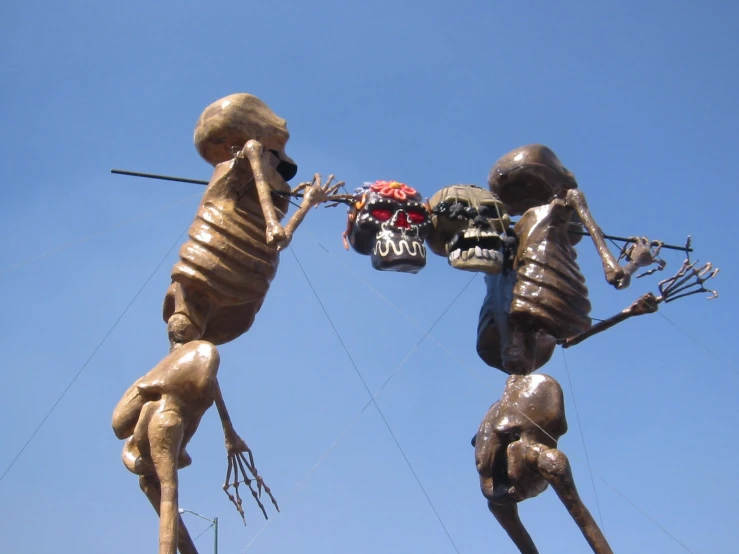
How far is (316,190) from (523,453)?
1.96 m

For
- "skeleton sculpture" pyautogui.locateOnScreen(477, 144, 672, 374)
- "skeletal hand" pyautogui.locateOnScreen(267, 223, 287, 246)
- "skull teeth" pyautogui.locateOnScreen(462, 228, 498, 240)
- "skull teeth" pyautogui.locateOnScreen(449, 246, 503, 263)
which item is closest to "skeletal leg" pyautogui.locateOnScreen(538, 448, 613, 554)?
"skeleton sculpture" pyautogui.locateOnScreen(477, 144, 672, 374)

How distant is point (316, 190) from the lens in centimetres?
723

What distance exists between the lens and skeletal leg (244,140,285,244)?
671 centimetres

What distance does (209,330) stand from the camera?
7.29m

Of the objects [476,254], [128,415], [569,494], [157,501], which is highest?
[476,254]

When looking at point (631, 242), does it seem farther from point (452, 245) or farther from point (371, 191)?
point (371, 191)

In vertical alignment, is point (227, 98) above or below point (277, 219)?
above

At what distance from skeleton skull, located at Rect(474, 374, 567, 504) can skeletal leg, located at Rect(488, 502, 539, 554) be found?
5.1 inches

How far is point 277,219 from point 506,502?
2.14 meters

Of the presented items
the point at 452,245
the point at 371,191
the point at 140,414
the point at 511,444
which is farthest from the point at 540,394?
the point at 140,414

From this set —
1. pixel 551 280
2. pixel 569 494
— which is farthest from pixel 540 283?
pixel 569 494

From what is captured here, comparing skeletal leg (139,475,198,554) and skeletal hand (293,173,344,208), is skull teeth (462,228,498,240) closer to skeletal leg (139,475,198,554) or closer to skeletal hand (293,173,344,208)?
skeletal hand (293,173,344,208)

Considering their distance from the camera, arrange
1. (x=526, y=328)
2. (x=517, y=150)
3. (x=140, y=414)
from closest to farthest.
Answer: (x=140, y=414), (x=526, y=328), (x=517, y=150)

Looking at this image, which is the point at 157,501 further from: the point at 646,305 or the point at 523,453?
the point at 646,305
